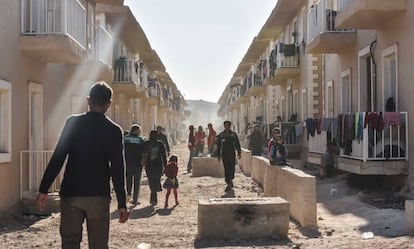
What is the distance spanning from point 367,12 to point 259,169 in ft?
19.3

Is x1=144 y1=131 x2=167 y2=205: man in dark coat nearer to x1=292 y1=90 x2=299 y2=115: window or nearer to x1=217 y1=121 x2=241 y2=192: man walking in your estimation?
x1=217 y1=121 x2=241 y2=192: man walking

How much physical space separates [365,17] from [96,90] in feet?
31.9

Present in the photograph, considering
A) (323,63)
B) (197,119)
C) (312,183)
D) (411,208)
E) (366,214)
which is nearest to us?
(411,208)

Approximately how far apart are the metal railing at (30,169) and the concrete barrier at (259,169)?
19.0 ft

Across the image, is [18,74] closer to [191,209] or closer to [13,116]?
[13,116]

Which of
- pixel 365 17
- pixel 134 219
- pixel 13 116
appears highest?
pixel 365 17

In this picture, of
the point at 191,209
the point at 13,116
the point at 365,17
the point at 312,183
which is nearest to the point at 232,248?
the point at 312,183

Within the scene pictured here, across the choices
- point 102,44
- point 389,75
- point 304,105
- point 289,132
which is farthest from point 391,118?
point 289,132

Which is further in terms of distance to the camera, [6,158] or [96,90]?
[6,158]

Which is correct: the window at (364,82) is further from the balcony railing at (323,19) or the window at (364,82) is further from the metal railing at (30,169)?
the metal railing at (30,169)

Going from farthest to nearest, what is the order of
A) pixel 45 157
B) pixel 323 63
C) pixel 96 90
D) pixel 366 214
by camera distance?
pixel 323 63 < pixel 45 157 < pixel 366 214 < pixel 96 90

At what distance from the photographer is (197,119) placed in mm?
160875

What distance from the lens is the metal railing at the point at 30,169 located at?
504 inches

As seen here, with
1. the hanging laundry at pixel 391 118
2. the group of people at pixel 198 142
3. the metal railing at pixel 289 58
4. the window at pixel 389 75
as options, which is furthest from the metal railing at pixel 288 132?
the hanging laundry at pixel 391 118
